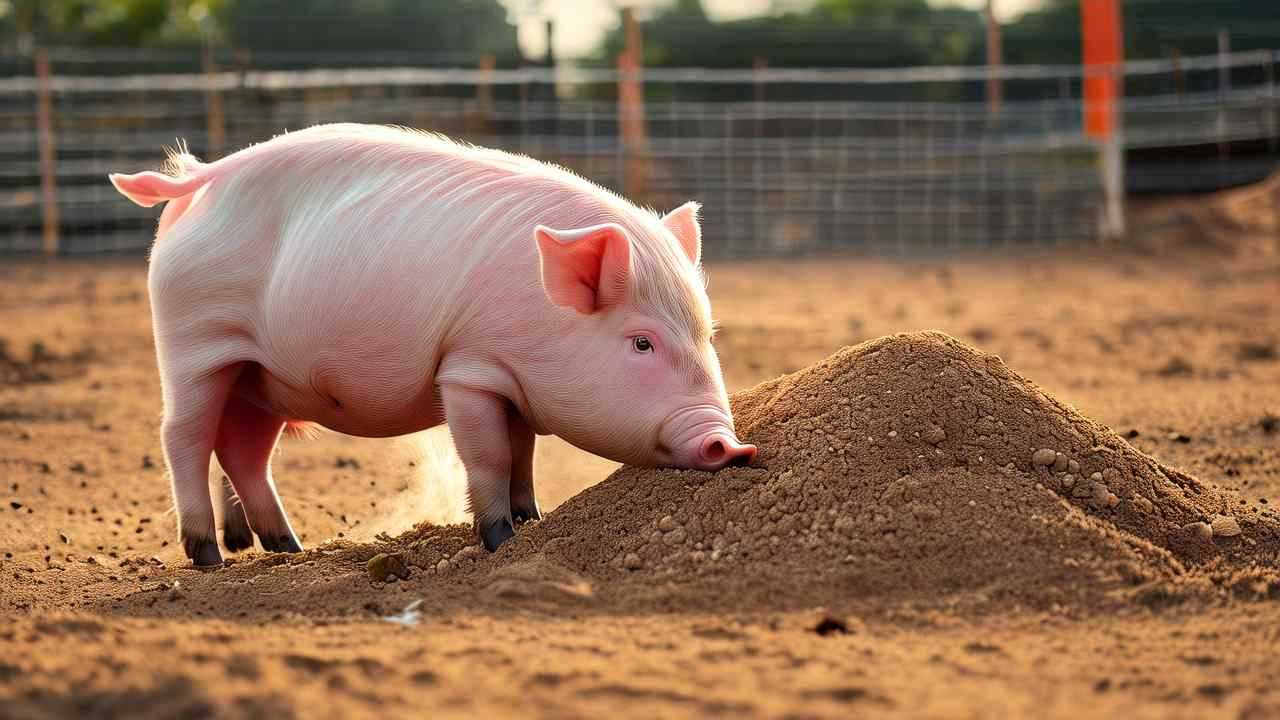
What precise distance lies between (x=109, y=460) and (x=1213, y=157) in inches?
516

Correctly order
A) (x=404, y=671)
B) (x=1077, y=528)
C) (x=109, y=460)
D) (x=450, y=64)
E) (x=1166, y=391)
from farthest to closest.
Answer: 1. (x=450, y=64)
2. (x=1166, y=391)
3. (x=109, y=460)
4. (x=1077, y=528)
5. (x=404, y=671)

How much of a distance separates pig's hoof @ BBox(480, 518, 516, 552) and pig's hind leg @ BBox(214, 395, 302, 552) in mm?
1024

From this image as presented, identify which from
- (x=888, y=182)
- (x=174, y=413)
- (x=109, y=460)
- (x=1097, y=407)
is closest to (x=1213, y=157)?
(x=888, y=182)

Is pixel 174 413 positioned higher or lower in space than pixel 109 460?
higher

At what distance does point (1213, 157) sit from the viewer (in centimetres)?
1655

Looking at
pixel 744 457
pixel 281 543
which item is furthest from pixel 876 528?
pixel 281 543

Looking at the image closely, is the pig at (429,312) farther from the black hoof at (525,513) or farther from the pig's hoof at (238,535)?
the pig's hoof at (238,535)

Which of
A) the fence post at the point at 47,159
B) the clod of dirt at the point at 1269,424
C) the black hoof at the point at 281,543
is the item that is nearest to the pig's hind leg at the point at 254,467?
the black hoof at the point at 281,543

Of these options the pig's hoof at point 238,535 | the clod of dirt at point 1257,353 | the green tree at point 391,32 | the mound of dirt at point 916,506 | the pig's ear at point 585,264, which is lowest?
the clod of dirt at point 1257,353

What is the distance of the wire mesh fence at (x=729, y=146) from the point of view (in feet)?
50.7

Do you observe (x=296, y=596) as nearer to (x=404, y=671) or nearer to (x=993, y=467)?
(x=404, y=671)

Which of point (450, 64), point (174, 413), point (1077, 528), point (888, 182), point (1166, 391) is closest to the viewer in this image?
point (1077, 528)

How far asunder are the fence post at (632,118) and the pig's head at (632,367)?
11291 millimetres

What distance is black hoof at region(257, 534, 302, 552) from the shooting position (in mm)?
4937
